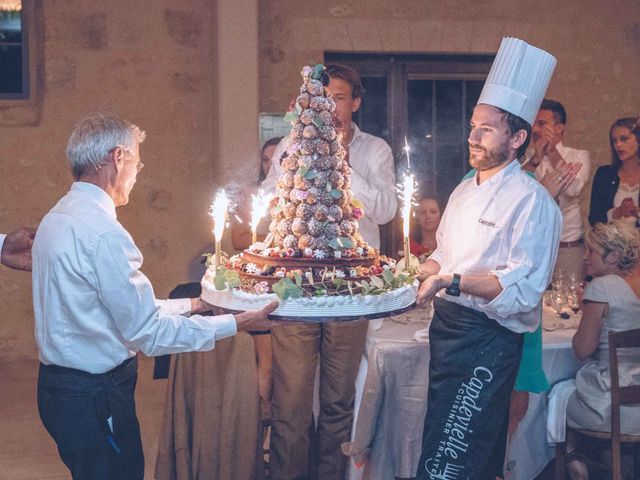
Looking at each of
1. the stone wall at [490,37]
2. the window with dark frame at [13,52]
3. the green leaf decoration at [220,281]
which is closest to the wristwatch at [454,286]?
the green leaf decoration at [220,281]

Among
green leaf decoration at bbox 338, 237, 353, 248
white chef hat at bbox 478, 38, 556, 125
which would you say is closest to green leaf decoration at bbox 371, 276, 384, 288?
green leaf decoration at bbox 338, 237, 353, 248

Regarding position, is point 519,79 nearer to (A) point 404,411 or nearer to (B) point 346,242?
(B) point 346,242

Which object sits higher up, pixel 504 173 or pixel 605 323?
pixel 504 173

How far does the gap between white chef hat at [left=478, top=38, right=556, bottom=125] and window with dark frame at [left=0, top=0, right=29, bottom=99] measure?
4319 millimetres

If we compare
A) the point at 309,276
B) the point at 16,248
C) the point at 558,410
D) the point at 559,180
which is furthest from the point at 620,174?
the point at 16,248

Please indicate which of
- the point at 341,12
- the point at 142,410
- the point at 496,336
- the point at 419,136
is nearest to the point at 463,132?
the point at 419,136

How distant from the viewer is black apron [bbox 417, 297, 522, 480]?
3.35 meters

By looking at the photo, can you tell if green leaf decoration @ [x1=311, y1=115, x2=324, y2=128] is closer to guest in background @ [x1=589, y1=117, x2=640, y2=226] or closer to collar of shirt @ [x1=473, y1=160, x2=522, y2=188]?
collar of shirt @ [x1=473, y1=160, x2=522, y2=188]

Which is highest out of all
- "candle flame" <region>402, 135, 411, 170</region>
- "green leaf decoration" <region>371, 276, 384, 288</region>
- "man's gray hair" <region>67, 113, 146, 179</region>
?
"candle flame" <region>402, 135, 411, 170</region>

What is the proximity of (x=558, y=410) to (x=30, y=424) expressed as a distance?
309 cm

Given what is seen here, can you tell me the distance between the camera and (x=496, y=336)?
3.35 metres

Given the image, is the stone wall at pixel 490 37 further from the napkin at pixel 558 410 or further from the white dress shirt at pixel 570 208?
the napkin at pixel 558 410

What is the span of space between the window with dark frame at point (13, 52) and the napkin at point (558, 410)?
455cm

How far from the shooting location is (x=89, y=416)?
287cm
